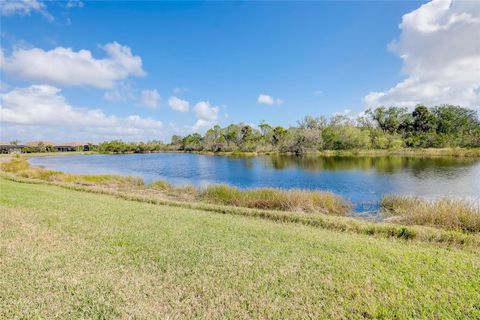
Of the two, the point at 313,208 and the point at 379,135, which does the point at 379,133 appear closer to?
the point at 379,135

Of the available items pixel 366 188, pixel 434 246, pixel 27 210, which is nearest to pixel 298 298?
pixel 434 246

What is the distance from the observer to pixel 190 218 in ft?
32.8

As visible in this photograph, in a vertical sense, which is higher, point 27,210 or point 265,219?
point 27,210

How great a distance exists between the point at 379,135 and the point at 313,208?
64.1 m

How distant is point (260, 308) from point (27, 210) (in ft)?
33.4

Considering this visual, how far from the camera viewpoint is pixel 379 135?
69.2 meters

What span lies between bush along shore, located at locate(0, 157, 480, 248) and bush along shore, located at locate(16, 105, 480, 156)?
4805 centimetres

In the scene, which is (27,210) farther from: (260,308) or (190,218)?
(260,308)

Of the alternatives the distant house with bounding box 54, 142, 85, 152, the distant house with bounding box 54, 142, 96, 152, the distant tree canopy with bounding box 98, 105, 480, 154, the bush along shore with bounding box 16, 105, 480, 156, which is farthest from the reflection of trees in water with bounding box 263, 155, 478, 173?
the distant house with bounding box 54, 142, 85, 152

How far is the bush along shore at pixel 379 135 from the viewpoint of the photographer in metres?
61.5

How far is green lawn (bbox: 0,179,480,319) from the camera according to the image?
412cm

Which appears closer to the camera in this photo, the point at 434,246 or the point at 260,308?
the point at 260,308

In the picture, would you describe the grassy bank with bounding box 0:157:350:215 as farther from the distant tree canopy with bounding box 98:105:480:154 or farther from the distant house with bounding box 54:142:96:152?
the distant house with bounding box 54:142:96:152

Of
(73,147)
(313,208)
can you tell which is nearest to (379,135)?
(313,208)
